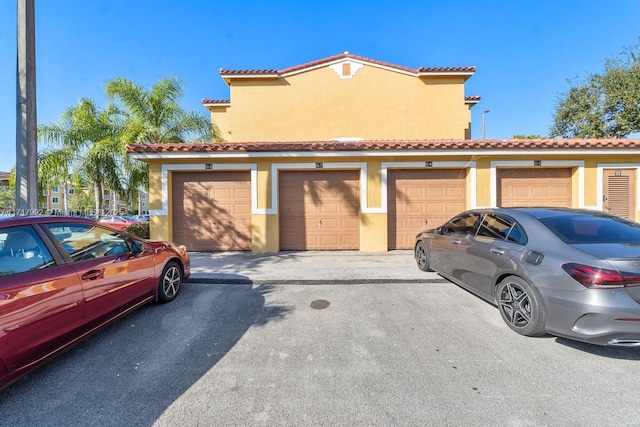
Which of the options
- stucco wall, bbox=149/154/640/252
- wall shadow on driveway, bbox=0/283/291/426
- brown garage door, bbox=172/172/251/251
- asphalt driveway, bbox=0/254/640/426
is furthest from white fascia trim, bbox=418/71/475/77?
wall shadow on driveway, bbox=0/283/291/426

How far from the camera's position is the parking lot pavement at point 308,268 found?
17.1 ft

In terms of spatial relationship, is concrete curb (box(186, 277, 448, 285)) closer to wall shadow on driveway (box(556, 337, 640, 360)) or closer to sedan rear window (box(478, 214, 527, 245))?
sedan rear window (box(478, 214, 527, 245))

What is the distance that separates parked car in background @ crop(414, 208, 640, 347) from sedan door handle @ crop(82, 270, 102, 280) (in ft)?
16.4

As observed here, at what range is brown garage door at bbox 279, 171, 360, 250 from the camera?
8000 mm

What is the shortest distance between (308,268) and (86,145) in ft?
37.8

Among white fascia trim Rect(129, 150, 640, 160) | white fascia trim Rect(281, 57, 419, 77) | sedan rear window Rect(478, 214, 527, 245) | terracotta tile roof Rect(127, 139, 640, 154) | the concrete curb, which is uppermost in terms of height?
white fascia trim Rect(281, 57, 419, 77)

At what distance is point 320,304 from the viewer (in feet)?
13.6

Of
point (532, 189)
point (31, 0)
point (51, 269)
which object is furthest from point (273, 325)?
point (532, 189)

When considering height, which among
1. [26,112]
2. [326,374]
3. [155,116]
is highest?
[155,116]

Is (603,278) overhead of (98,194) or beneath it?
beneath

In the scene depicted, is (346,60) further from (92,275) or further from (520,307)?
(92,275)

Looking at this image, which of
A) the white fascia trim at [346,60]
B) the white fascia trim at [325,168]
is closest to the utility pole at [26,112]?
the white fascia trim at [325,168]

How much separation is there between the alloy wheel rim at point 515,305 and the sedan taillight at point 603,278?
62 centimetres

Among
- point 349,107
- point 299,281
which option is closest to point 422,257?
point 299,281
